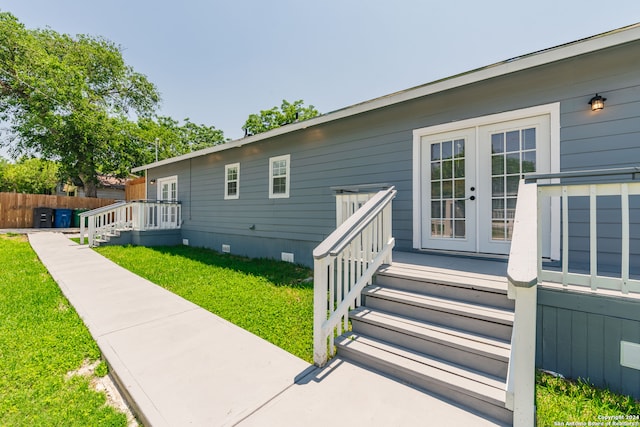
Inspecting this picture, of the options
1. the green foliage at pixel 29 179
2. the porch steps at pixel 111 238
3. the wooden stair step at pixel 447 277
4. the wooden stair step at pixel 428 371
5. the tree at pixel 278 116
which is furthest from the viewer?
the green foliage at pixel 29 179

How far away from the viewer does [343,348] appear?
243 cm

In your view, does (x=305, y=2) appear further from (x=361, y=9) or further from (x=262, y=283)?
(x=262, y=283)

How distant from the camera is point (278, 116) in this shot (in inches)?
874

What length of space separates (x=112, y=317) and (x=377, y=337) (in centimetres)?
307

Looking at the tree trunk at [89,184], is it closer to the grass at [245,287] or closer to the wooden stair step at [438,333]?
the grass at [245,287]

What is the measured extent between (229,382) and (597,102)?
4611 mm

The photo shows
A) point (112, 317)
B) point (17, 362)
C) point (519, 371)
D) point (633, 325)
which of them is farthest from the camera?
point (112, 317)

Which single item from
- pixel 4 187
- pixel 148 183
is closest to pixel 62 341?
pixel 148 183

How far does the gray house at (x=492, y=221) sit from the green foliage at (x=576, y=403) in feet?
0.43

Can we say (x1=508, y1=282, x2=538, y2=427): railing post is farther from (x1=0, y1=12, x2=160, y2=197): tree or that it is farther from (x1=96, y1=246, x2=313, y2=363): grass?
(x1=0, y1=12, x2=160, y2=197): tree

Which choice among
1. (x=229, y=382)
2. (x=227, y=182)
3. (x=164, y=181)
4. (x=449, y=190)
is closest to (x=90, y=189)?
(x=164, y=181)

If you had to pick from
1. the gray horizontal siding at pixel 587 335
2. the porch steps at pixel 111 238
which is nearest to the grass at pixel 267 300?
the gray horizontal siding at pixel 587 335

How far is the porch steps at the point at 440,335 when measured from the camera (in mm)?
1884

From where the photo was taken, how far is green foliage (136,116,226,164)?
16953 millimetres
